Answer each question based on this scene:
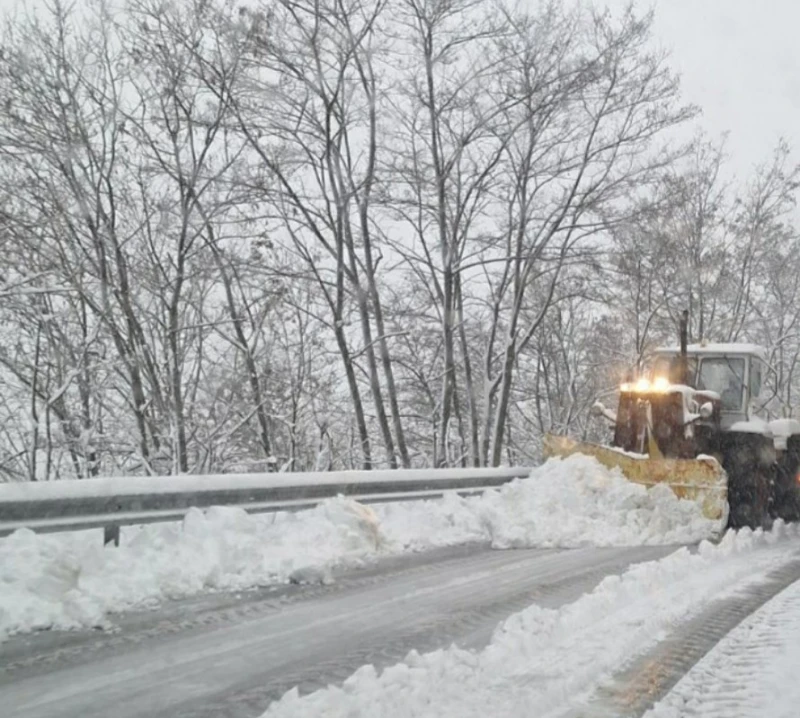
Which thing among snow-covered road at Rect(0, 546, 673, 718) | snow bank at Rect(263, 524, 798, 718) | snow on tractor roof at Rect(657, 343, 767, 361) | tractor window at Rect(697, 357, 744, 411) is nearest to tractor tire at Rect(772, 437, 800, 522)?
tractor window at Rect(697, 357, 744, 411)

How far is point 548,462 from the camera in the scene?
550 inches

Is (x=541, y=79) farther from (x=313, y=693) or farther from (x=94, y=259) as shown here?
(x=313, y=693)

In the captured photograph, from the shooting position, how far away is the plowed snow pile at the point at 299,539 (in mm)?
6348

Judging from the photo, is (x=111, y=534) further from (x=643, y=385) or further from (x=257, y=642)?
(x=643, y=385)

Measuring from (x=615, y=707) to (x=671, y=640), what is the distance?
5.63 ft

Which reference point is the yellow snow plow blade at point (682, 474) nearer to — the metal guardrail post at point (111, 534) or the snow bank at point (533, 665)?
the snow bank at point (533, 665)

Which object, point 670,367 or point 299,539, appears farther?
point 670,367

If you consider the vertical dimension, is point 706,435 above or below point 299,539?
above

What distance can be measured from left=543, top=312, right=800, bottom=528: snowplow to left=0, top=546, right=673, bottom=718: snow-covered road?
4796mm

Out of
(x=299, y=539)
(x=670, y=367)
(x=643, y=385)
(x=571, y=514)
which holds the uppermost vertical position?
(x=670, y=367)

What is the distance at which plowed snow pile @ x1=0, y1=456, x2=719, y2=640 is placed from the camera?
20.8ft

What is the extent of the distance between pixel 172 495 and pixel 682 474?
7.40 m

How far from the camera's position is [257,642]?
585 centimetres

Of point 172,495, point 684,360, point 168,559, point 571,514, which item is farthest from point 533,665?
point 684,360
